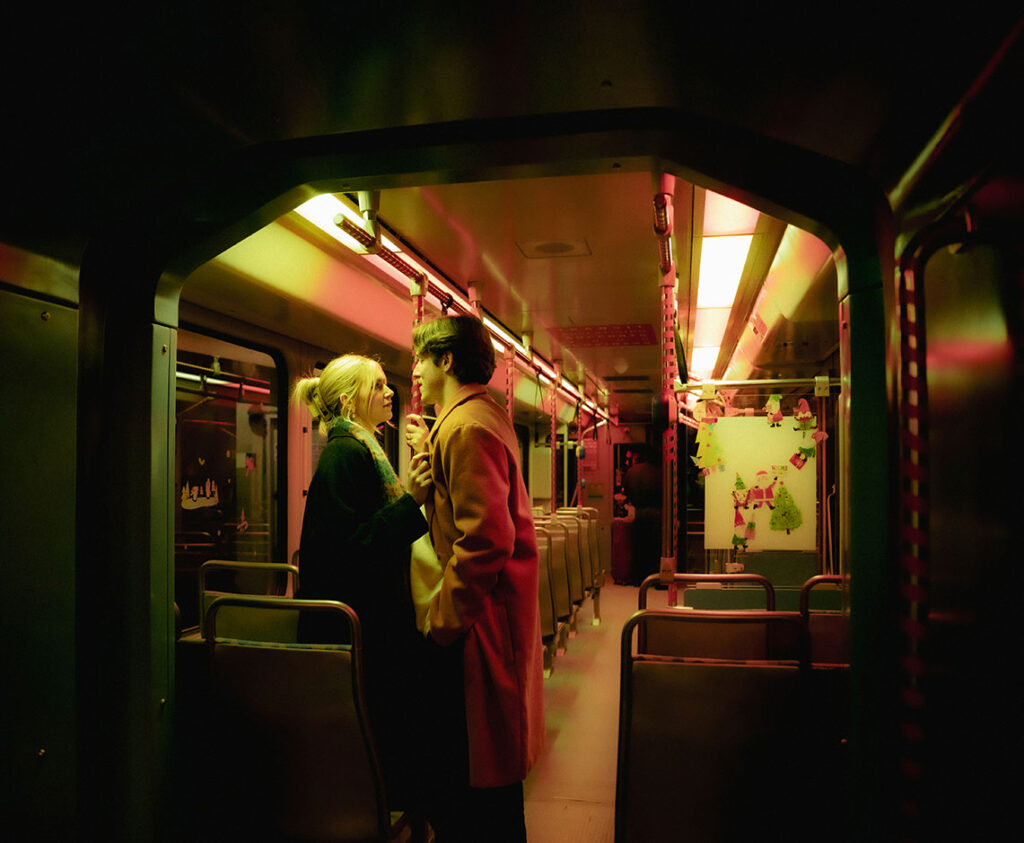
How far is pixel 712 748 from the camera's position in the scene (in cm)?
196

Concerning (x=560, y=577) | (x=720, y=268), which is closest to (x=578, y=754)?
(x=560, y=577)

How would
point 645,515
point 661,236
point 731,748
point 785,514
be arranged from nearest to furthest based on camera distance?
point 731,748
point 661,236
point 785,514
point 645,515

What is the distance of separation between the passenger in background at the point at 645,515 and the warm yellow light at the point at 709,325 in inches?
72.6

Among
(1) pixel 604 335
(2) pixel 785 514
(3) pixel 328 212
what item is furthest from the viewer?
(1) pixel 604 335

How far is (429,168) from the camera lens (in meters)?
1.90

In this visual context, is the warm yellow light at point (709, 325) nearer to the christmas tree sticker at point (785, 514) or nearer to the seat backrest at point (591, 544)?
the christmas tree sticker at point (785, 514)

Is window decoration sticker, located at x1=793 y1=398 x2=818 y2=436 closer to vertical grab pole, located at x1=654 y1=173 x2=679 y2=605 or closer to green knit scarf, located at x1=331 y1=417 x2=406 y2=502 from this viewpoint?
vertical grab pole, located at x1=654 y1=173 x2=679 y2=605

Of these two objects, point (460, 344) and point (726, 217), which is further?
point (726, 217)

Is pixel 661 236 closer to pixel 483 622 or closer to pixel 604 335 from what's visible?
pixel 483 622

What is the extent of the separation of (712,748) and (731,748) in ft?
0.17

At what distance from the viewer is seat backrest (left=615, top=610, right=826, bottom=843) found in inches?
75.9

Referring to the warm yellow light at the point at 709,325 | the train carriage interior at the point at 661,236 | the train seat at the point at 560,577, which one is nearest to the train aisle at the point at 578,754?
the train carriage interior at the point at 661,236

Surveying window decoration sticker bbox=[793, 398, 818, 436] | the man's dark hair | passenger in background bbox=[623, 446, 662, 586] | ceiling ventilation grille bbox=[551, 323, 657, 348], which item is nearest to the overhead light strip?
the man's dark hair

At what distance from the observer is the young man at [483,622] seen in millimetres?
1814
